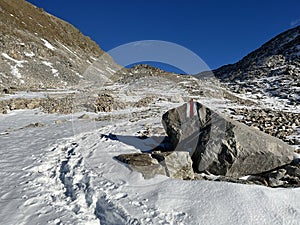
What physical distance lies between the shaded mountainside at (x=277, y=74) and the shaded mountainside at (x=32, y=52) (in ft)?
→ 98.1

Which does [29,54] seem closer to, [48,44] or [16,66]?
[16,66]

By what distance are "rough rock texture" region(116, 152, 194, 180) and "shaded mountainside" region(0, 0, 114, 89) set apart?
31125mm

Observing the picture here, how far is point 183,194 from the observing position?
514cm

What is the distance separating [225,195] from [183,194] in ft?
2.80

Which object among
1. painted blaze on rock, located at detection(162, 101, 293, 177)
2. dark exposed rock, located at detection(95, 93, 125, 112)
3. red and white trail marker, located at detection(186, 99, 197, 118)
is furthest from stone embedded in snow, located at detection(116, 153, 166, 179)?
dark exposed rock, located at detection(95, 93, 125, 112)

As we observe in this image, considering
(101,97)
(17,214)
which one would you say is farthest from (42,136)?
(101,97)

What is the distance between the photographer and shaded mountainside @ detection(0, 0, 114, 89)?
38.7 metres

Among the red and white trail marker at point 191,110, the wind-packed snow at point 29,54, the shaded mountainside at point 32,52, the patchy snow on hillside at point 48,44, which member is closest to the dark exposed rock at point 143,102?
the red and white trail marker at point 191,110

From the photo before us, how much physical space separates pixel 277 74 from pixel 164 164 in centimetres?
3798

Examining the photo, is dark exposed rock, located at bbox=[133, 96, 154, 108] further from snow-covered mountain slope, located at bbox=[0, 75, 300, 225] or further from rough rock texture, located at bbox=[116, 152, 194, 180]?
rough rock texture, located at bbox=[116, 152, 194, 180]

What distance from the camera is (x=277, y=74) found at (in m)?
38.0

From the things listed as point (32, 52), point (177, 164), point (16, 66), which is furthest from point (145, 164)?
point (32, 52)

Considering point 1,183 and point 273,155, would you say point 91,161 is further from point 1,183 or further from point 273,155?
point 273,155

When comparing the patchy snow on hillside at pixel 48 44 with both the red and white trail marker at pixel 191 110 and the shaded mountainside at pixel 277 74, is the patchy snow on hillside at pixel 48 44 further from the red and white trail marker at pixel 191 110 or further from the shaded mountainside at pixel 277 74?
the red and white trail marker at pixel 191 110
